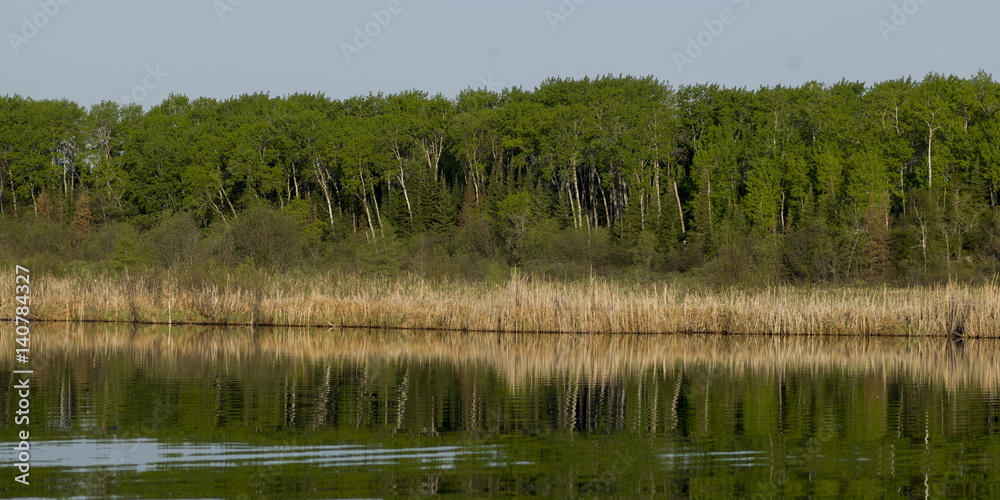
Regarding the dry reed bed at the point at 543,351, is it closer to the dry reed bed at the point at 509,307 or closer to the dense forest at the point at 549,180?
the dry reed bed at the point at 509,307

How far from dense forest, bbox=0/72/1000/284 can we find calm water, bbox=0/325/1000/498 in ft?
79.9

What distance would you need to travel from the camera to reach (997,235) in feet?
185

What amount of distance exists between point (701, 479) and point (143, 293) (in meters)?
25.7

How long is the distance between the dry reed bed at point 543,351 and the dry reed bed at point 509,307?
48 cm

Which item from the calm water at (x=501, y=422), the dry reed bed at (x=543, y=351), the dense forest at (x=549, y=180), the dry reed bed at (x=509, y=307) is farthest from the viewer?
the dense forest at (x=549, y=180)

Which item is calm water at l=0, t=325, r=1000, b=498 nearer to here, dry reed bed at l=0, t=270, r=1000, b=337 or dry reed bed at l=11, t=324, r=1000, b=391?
dry reed bed at l=11, t=324, r=1000, b=391

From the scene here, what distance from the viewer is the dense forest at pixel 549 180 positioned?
5709 cm

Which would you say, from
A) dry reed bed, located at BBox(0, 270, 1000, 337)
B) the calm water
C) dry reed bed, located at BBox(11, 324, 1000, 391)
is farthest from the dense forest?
the calm water

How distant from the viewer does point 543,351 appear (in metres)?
25.2

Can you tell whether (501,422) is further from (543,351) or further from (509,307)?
(509,307)

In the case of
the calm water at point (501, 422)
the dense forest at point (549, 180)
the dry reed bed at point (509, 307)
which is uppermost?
the dense forest at point (549, 180)

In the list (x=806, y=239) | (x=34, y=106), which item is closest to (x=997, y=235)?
(x=806, y=239)

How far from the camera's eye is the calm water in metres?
10.6

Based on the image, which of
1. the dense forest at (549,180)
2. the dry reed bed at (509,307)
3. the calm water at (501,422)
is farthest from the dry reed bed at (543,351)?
the dense forest at (549,180)
